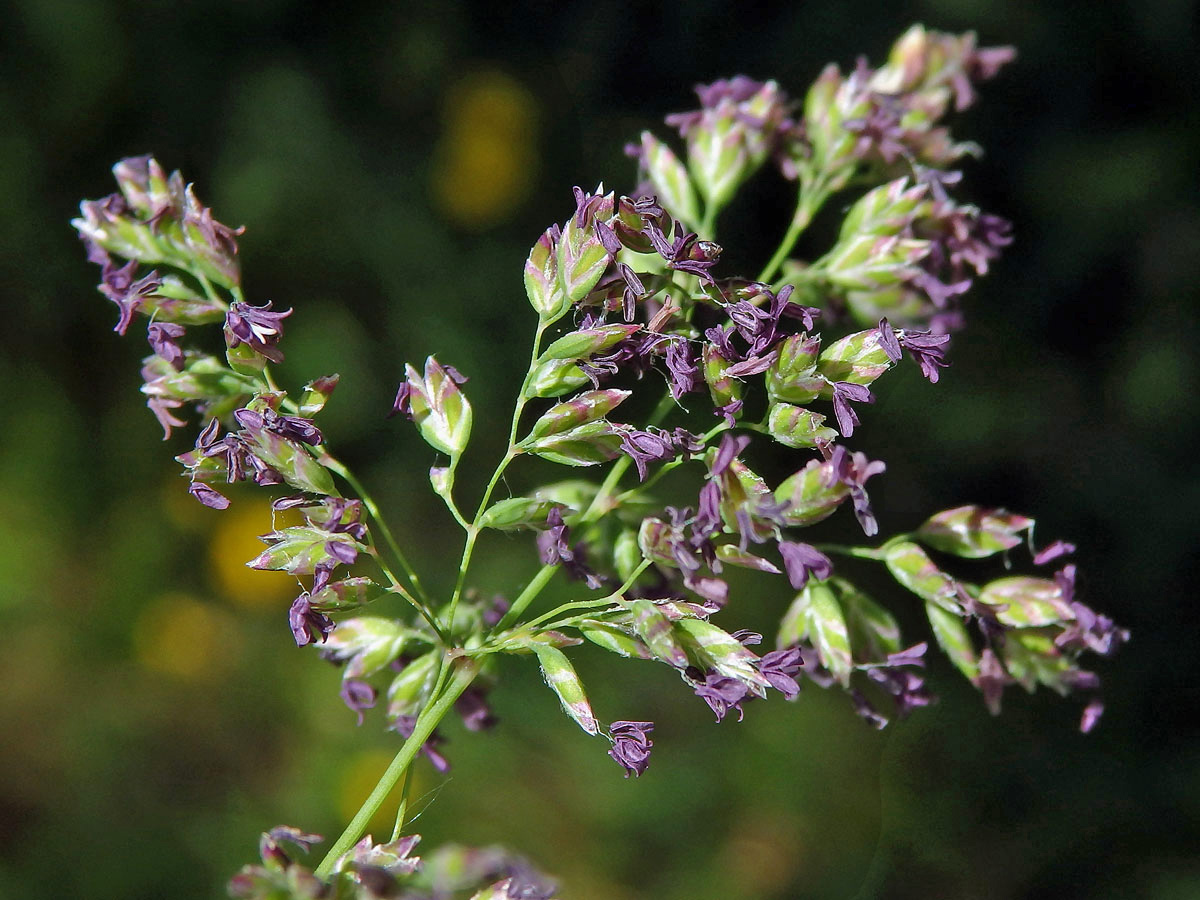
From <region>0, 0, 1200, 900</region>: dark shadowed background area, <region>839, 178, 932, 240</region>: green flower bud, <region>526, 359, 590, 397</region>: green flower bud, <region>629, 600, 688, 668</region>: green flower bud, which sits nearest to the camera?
<region>629, 600, 688, 668</region>: green flower bud

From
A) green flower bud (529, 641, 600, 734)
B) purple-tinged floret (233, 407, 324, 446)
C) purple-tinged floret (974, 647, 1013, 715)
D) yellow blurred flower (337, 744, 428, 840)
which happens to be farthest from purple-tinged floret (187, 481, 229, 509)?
yellow blurred flower (337, 744, 428, 840)

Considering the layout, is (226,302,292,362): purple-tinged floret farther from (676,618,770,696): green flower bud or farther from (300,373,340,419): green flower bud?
(676,618,770,696): green flower bud

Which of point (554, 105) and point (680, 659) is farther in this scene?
point (554, 105)

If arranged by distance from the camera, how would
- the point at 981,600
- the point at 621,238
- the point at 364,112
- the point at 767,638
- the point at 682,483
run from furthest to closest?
the point at 364,112
the point at 682,483
the point at 767,638
the point at 981,600
the point at 621,238

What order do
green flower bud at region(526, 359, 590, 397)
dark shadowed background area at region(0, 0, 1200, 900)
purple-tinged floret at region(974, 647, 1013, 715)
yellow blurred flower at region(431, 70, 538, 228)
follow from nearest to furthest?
green flower bud at region(526, 359, 590, 397) < purple-tinged floret at region(974, 647, 1013, 715) < dark shadowed background area at region(0, 0, 1200, 900) < yellow blurred flower at region(431, 70, 538, 228)

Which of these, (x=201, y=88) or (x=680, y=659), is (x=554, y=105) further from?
(x=680, y=659)

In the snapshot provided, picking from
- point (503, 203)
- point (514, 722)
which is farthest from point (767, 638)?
point (503, 203)
